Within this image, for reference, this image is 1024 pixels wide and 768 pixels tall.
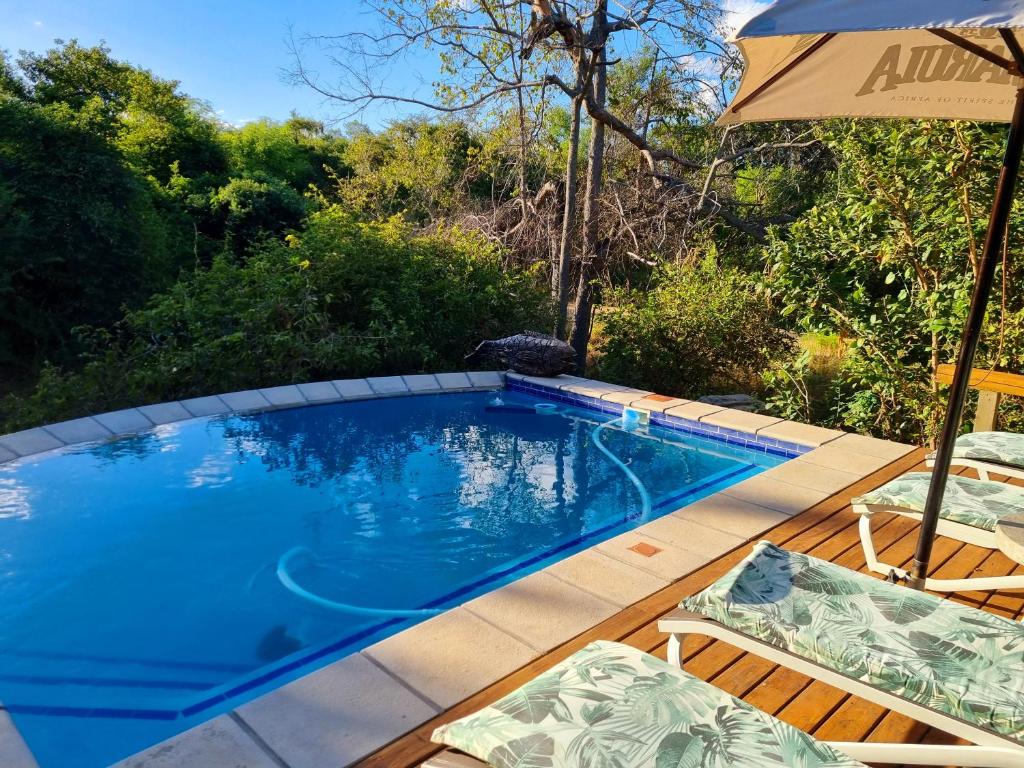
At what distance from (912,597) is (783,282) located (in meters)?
4.06

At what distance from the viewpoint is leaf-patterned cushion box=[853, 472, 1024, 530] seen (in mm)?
2514

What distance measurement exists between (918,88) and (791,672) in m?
2.17

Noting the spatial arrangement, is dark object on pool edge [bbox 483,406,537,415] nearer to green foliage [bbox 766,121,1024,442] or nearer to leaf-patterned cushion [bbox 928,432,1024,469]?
green foliage [bbox 766,121,1024,442]

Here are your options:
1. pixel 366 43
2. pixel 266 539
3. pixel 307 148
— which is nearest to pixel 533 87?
pixel 366 43

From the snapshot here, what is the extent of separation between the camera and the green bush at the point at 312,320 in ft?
20.4

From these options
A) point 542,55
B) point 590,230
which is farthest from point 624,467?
point 542,55

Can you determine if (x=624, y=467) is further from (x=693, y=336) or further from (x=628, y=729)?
(x=628, y=729)

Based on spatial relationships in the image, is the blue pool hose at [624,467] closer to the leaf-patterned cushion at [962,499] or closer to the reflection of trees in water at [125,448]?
the leaf-patterned cushion at [962,499]

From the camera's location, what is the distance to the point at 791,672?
2.14 metres

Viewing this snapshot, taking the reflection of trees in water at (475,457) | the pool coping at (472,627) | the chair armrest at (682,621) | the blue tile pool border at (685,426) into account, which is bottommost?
the reflection of trees in water at (475,457)

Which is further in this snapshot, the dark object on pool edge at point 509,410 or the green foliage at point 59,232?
the green foliage at point 59,232

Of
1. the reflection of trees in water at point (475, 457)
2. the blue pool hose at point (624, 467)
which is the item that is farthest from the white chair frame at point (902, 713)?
the blue pool hose at point (624, 467)

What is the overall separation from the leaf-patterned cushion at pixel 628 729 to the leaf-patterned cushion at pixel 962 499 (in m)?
1.49

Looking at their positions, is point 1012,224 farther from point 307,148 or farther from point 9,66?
point 307,148
